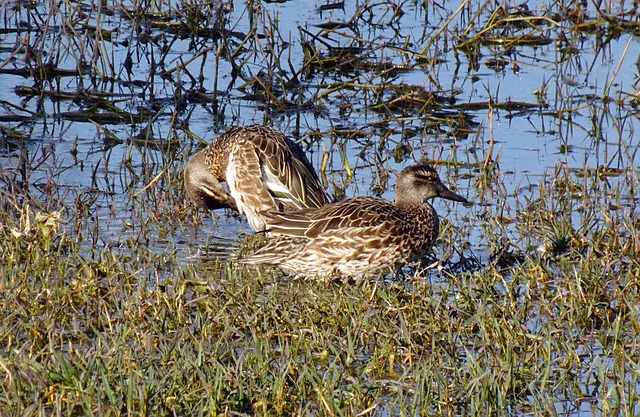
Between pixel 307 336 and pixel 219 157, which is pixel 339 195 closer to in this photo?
pixel 219 157

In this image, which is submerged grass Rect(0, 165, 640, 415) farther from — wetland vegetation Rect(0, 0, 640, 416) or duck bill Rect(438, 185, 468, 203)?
duck bill Rect(438, 185, 468, 203)

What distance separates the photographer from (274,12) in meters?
11.8

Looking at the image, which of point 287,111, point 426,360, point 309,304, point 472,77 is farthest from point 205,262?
point 472,77

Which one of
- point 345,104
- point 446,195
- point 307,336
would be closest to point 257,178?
point 446,195

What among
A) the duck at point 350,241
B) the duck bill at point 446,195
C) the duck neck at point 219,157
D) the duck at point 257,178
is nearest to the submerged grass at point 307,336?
the duck at point 350,241

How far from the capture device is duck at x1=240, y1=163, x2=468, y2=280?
6953 millimetres

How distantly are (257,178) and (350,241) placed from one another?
1.50 m

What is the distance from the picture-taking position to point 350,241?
6.95 meters

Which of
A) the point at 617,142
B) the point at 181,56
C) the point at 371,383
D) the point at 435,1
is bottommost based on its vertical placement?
the point at 371,383

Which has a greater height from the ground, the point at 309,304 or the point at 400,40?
the point at 400,40

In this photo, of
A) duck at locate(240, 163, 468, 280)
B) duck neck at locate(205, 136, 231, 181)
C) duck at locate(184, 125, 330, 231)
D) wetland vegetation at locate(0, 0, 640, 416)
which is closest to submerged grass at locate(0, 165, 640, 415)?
wetland vegetation at locate(0, 0, 640, 416)

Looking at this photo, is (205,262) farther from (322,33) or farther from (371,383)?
(322,33)

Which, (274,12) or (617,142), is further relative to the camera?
(274,12)

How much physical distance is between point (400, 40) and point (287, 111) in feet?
7.12
